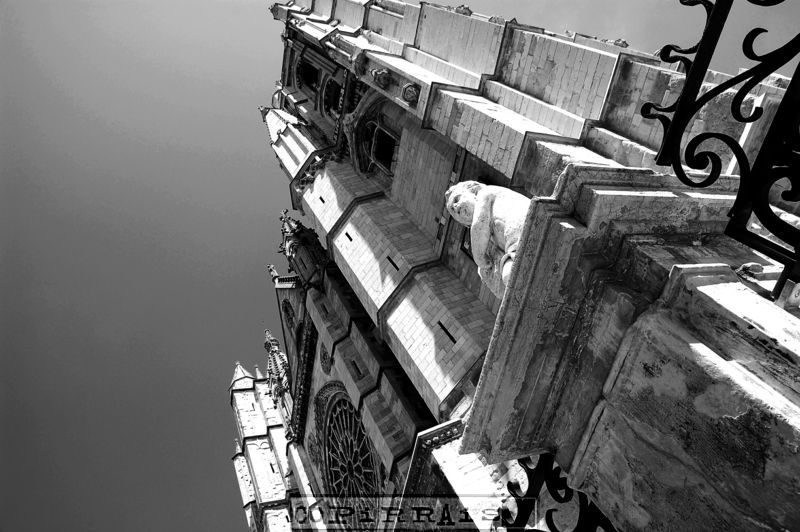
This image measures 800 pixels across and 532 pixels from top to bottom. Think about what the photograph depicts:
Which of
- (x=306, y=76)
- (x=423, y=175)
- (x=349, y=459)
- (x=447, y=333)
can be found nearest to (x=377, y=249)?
(x=423, y=175)

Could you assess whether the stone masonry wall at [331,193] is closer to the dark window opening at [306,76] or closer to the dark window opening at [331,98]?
the dark window opening at [331,98]

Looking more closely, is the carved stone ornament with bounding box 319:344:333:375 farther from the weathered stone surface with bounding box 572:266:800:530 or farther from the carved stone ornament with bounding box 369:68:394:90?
the weathered stone surface with bounding box 572:266:800:530

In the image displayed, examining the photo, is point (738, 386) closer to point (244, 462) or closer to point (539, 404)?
point (539, 404)

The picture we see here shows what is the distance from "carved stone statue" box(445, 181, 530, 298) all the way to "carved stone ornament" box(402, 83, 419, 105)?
3317mm

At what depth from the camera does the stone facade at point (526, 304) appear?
6.25 ft

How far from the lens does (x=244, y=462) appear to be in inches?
708

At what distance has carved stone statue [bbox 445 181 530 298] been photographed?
381 cm

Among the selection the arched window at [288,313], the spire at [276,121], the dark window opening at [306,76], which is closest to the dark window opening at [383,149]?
the spire at [276,121]

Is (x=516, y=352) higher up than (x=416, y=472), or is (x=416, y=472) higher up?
(x=516, y=352)

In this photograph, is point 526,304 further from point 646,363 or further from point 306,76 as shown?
point 306,76

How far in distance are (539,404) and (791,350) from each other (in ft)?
4.08

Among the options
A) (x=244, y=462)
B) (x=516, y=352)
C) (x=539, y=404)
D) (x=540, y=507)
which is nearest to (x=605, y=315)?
(x=516, y=352)

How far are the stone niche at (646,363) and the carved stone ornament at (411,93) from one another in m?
5.00

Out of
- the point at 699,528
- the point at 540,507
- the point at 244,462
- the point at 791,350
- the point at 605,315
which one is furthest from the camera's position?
the point at 244,462
